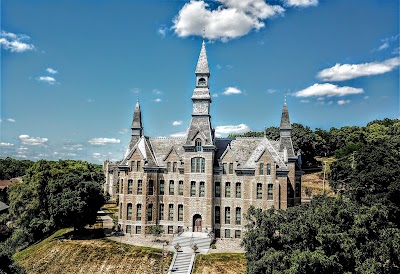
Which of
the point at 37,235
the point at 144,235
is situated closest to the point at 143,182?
the point at 144,235

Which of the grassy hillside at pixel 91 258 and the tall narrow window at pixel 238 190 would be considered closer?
the grassy hillside at pixel 91 258

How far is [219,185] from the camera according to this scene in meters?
49.9

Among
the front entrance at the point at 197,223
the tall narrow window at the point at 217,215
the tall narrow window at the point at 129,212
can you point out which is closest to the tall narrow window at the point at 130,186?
the tall narrow window at the point at 129,212

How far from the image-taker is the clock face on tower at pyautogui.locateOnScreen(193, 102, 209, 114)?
50.8 meters

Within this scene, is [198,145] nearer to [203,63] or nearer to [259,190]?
[259,190]

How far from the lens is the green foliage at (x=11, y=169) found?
136m

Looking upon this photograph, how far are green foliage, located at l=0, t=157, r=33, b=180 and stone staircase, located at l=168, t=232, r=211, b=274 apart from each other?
10950cm

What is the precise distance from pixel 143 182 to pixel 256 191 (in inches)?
664

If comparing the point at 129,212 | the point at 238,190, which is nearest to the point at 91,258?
the point at 129,212

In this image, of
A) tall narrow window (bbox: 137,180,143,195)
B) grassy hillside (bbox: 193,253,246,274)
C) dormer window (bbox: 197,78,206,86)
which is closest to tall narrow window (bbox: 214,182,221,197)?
grassy hillside (bbox: 193,253,246,274)

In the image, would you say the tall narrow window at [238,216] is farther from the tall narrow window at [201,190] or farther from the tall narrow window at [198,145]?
the tall narrow window at [198,145]

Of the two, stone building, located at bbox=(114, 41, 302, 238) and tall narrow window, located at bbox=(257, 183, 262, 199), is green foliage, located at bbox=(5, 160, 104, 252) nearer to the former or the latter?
stone building, located at bbox=(114, 41, 302, 238)

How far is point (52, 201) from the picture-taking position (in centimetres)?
4919

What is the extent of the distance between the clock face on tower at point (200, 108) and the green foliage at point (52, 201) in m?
19.1
